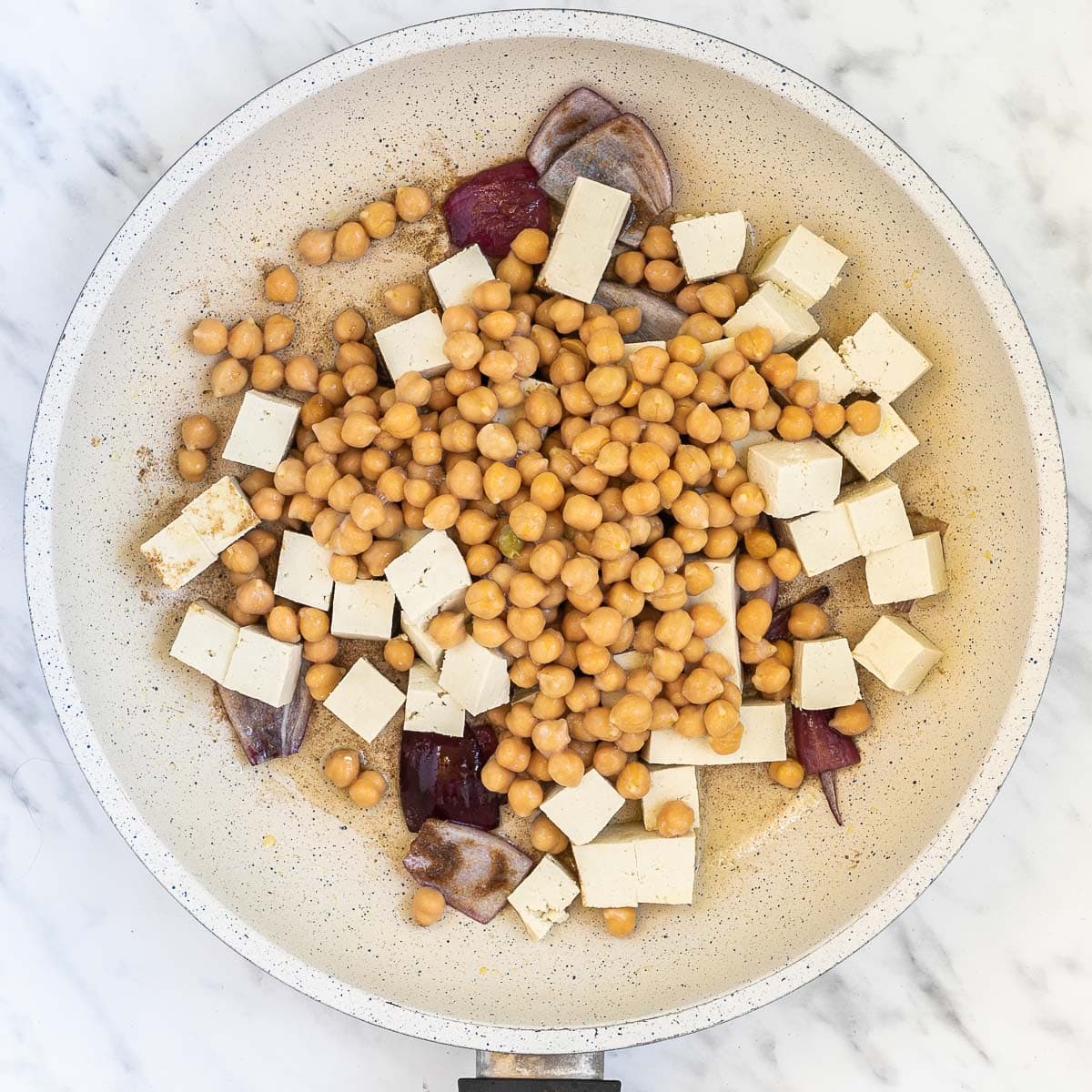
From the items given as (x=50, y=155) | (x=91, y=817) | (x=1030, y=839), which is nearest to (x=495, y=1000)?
(x=91, y=817)

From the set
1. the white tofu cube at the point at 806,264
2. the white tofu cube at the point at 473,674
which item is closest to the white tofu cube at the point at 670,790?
the white tofu cube at the point at 473,674

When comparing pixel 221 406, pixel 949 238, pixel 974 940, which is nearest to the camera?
pixel 949 238

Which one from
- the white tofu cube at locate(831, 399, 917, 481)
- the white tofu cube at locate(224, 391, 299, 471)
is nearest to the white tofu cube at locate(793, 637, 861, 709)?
the white tofu cube at locate(831, 399, 917, 481)

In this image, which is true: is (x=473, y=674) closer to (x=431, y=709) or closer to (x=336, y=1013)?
(x=431, y=709)

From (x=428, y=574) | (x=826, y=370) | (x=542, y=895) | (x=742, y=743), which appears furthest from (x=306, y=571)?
(x=826, y=370)

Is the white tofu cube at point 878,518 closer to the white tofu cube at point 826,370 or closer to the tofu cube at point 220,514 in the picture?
the white tofu cube at point 826,370

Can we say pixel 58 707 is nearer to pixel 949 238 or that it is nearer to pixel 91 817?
pixel 91 817
